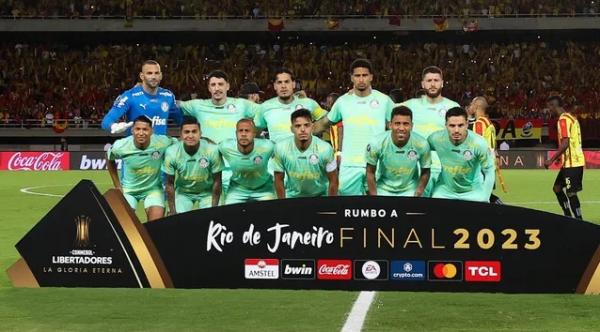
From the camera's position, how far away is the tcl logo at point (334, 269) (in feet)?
28.3

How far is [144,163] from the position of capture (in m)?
10.9

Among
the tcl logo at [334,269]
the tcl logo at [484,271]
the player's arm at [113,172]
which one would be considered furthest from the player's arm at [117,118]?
the tcl logo at [484,271]

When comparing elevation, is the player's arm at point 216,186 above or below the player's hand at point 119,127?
below

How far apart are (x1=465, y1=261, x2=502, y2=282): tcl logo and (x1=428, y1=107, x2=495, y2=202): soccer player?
158cm

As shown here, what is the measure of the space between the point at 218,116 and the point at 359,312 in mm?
4810

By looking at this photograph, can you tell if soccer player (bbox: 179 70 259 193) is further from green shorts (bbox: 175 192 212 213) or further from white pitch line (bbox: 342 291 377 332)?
white pitch line (bbox: 342 291 377 332)

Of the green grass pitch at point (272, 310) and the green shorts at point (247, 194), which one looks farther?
the green shorts at point (247, 194)

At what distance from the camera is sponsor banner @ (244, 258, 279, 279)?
8688 mm

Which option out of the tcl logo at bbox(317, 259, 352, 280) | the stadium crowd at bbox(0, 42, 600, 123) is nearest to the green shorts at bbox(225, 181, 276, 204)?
the tcl logo at bbox(317, 259, 352, 280)

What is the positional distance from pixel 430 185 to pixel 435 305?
3.05m

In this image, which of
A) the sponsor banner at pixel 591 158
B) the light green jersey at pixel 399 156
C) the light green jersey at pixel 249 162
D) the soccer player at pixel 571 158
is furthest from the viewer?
the sponsor banner at pixel 591 158

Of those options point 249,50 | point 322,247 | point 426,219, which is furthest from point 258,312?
point 249,50

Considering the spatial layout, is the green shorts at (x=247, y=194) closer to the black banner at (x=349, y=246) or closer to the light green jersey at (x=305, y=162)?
the light green jersey at (x=305, y=162)

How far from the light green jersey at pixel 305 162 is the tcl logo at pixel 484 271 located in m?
2.20
